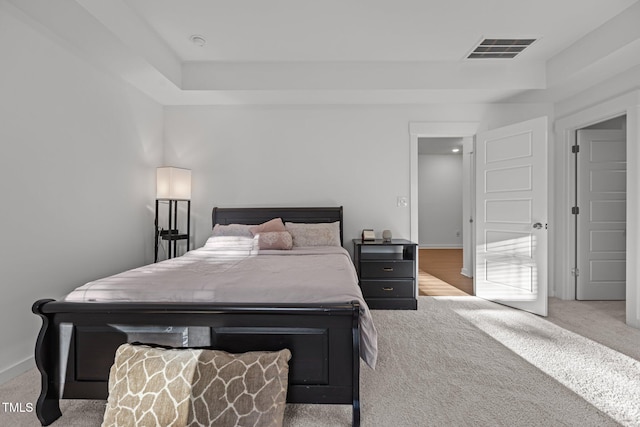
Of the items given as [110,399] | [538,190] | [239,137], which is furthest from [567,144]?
[110,399]

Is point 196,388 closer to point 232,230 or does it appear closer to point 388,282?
point 232,230

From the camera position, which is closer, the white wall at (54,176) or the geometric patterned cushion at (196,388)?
the geometric patterned cushion at (196,388)

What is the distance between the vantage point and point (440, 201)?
853 cm

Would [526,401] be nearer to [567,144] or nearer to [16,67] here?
[567,144]

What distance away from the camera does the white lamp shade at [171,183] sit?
3789 millimetres

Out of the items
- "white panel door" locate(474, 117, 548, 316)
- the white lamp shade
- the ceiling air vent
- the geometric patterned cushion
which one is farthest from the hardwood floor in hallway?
the white lamp shade

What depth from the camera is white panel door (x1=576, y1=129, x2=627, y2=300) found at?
3.79 meters

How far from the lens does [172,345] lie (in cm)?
169

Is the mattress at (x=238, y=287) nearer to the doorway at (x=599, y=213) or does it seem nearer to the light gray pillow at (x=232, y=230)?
the light gray pillow at (x=232, y=230)

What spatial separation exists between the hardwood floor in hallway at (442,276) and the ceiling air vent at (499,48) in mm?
2865

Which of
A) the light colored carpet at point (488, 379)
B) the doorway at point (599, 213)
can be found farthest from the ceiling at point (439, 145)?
the light colored carpet at point (488, 379)

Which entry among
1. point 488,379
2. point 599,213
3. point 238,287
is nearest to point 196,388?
point 238,287

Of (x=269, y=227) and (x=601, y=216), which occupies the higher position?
(x=601, y=216)

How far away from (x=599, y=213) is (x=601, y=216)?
1.7 inches
